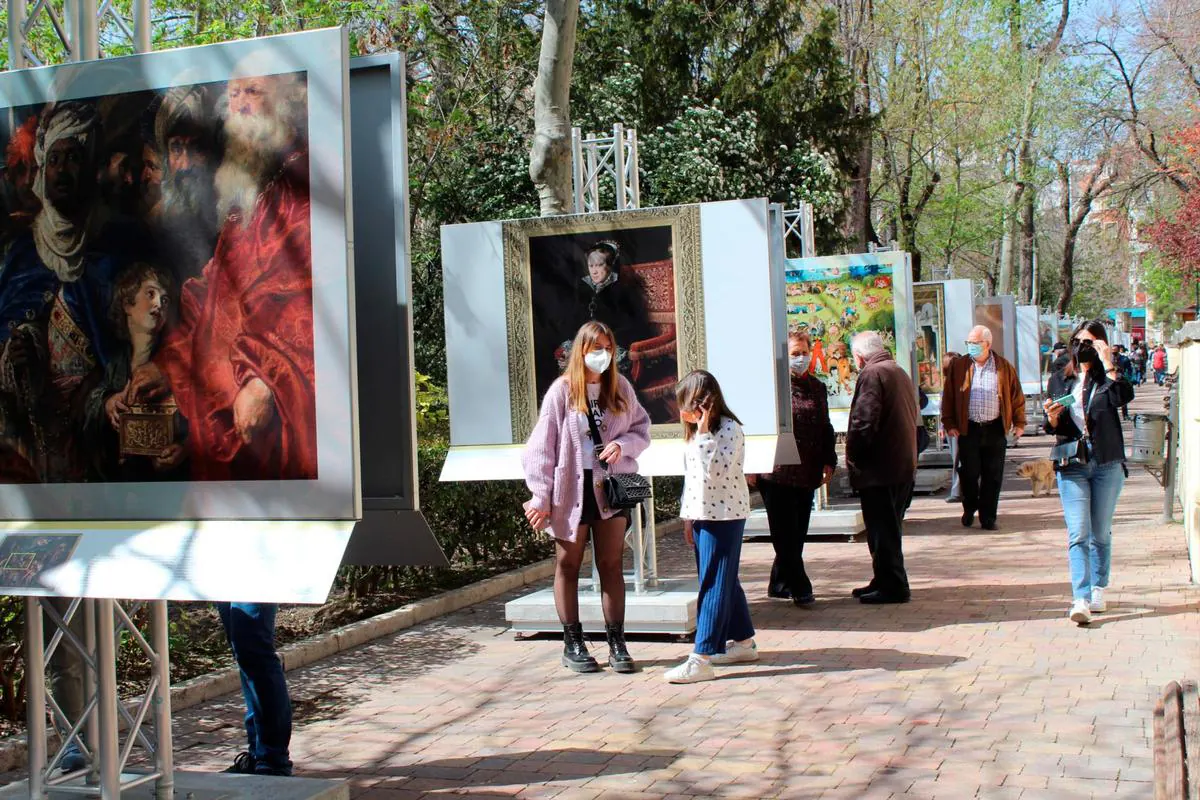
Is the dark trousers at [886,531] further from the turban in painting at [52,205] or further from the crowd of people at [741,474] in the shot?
the turban in painting at [52,205]

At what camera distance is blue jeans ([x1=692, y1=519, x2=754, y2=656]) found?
7.25 meters

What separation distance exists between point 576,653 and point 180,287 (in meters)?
3.88

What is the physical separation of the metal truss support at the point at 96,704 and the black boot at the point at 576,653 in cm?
317

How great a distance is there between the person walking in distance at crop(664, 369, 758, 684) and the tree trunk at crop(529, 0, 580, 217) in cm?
477

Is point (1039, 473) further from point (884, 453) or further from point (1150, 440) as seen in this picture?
point (884, 453)

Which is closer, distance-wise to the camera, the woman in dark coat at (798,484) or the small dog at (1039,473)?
the woman in dark coat at (798,484)

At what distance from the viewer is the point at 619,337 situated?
29.3 feet

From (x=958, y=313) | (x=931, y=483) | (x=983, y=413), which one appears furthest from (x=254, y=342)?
(x=958, y=313)

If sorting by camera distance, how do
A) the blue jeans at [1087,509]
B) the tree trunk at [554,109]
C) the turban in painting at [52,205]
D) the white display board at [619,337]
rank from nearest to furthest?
1. the turban in painting at [52,205]
2. the blue jeans at [1087,509]
3. the white display board at [619,337]
4. the tree trunk at [554,109]

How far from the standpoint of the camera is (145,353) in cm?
Result: 440

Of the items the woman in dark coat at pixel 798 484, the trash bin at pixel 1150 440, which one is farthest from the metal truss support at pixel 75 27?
the trash bin at pixel 1150 440

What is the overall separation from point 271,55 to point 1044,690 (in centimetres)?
489

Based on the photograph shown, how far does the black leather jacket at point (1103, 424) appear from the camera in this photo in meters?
8.30

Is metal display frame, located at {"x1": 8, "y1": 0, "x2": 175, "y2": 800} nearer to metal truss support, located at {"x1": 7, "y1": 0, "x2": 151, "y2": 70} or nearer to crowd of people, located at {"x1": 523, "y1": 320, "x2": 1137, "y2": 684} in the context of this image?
metal truss support, located at {"x1": 7, "y1": 0, "x2": 151, "y2": 70}
